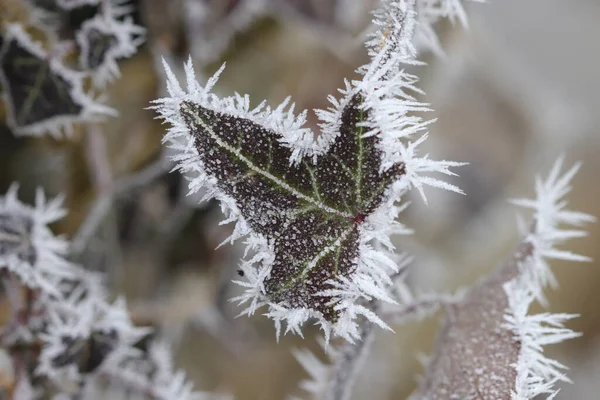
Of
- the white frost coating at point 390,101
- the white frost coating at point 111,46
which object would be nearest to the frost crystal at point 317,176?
the white frost coating at point 390,101

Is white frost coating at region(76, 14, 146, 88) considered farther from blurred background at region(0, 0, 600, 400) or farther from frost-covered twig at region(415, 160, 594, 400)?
frost-covered twig at region(415, 160, 594, 400)

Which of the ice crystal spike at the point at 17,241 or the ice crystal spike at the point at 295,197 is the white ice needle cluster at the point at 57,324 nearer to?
the ice crystal spike at the point at 17,241

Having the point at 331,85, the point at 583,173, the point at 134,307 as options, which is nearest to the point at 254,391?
the point at 134,307

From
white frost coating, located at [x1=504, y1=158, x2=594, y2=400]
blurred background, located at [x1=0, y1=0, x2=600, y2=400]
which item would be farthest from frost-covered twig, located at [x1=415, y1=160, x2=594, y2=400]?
blurred background, located at [x1=0, y1=0, x2=600, y2=400]

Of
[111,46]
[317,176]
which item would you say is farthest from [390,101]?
[111,46]

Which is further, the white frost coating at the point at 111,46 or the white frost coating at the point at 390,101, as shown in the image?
the white frost coating at the point at 111,46

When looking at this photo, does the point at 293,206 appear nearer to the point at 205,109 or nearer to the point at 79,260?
the point at 205,109

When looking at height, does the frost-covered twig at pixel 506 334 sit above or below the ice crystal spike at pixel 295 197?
above
